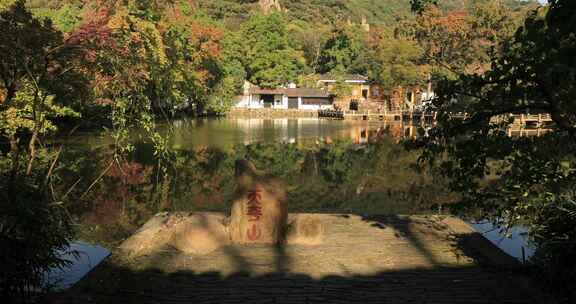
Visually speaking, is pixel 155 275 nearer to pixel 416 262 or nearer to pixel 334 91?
pixel 416 262

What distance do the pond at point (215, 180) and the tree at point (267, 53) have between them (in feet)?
102

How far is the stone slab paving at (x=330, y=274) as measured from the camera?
5730mm

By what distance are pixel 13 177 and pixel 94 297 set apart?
1.56 m

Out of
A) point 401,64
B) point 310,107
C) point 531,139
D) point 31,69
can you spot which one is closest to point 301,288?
point 531,139

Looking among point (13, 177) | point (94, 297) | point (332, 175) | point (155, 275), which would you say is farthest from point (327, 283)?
point (332, 175)

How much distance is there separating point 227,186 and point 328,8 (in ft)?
300

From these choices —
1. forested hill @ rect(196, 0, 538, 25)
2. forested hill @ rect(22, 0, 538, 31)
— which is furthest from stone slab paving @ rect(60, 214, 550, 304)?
forested hill @ rect(196, 0, 538, 25)

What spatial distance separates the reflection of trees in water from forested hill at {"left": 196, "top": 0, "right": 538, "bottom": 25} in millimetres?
64355

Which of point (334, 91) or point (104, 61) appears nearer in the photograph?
point (104, 61)

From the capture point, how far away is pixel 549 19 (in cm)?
415

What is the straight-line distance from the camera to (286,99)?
58.4 metres

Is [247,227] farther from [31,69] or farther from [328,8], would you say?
[328,8]

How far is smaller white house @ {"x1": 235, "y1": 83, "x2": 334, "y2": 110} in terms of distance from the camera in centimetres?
5788

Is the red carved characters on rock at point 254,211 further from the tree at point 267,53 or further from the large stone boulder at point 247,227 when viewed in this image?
the tree at point 267,53
